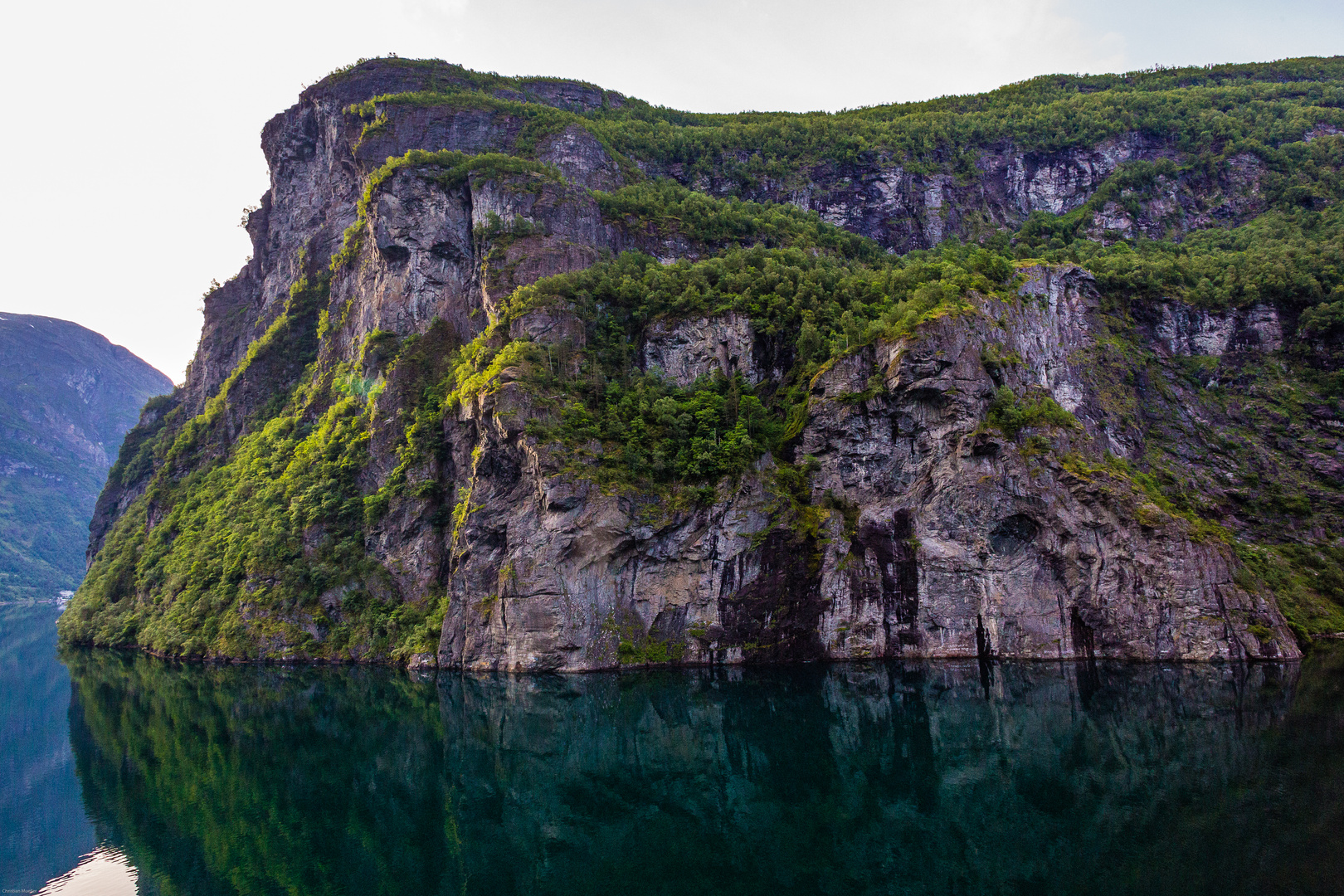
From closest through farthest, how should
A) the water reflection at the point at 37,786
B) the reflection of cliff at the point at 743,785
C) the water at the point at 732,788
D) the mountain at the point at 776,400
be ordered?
the water at the point at 732,788, the reflection of cliff at the point at 743,785, the water reflection at the point at 37,786, the mountain at the point at 776,400

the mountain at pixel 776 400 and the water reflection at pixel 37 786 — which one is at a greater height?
the mountain at pixel 776 400

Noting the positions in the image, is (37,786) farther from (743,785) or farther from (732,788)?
(743,785)

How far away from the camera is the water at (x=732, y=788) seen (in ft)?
58.5

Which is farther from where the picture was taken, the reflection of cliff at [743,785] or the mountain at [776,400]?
the mountain at [776,400]

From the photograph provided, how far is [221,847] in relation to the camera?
22344mm

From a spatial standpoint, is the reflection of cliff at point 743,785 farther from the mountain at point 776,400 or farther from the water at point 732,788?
the mountain at point 776,400

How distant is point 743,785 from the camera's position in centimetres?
2477

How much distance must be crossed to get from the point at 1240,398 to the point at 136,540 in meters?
114

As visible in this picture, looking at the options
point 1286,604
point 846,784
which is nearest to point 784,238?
point 1286,604

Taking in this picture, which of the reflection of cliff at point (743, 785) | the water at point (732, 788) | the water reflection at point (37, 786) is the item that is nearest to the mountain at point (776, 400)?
the water at point (732, 788)

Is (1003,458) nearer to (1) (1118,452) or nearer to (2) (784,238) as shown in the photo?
(1) (1118,452)

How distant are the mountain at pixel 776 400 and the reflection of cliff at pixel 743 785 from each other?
7327mm

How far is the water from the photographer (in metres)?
17.8

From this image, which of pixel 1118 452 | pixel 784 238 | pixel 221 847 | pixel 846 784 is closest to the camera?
pixel 221 847
